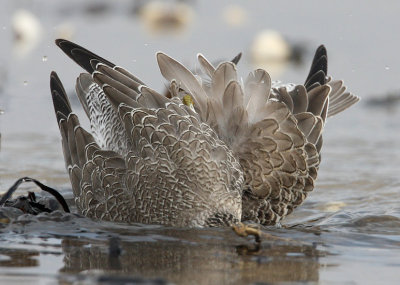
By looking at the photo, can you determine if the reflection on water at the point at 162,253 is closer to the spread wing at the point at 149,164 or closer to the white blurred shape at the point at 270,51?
the spread wing at the point at 149,164

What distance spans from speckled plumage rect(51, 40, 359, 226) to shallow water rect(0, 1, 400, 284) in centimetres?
23

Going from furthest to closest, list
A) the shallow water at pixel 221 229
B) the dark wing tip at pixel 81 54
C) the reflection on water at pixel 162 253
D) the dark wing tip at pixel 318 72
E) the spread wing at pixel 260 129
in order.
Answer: the dark wing tip at pixel 318 72
the dark wing tip at pixel 81 54
the spread wing at pixel 260 129
the shallow water at pixel 221 229
the reflection on water at pixel 162 253

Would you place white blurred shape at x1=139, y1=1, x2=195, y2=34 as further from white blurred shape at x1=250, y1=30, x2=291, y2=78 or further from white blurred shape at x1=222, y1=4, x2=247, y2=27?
white blurred shape at x1=250, y1=30, x2=291, y2=78

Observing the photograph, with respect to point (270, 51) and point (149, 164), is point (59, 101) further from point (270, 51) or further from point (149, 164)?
point (270, 51)

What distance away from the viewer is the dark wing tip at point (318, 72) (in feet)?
23.9

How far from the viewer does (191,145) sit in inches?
234

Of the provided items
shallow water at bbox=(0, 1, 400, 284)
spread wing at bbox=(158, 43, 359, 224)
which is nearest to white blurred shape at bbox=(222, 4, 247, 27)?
shallow water at bbox=(0, 1, 400, 284)

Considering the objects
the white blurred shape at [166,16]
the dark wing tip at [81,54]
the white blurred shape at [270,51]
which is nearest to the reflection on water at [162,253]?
the dark wing tip at [81,54]

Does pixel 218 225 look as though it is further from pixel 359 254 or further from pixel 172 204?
pixel 359 254

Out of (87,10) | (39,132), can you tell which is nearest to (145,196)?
(39,132)

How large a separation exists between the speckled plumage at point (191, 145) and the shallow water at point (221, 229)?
230 mm

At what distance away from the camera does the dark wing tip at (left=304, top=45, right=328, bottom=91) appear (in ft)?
23.9

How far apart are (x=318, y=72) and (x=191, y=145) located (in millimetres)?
1791

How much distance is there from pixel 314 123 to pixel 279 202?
655 mm
